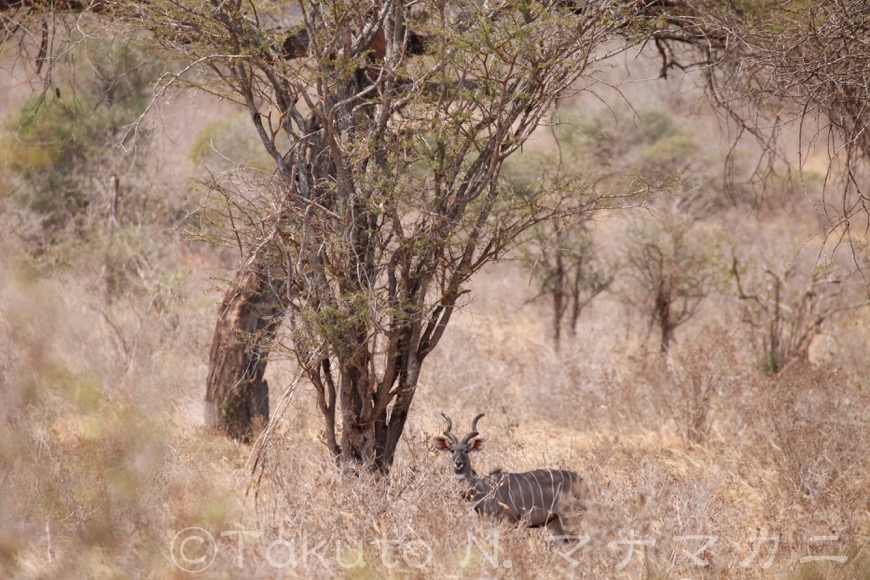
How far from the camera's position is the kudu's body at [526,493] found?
17.1ft

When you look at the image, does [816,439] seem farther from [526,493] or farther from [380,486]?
[380,486]

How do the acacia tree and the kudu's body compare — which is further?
the kudu's body

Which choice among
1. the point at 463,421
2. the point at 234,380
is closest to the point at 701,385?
the point at 463,421

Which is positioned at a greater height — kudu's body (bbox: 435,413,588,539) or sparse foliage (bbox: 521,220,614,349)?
sparse foliage (bbox: 521,220,614,349)

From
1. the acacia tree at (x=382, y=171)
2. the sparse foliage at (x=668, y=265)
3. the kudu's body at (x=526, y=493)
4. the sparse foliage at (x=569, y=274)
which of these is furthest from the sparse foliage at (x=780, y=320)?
the acacia tree at (x=382, y=171)

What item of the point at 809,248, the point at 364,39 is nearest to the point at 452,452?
the point at 364,39

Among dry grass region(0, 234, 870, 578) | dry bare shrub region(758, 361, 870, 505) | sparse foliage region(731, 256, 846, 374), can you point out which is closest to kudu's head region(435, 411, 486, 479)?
dry grass region(0, 234, 870, 578)

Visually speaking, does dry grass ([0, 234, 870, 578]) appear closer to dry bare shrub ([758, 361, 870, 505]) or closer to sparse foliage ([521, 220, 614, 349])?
dry bare shrub ([758, 361, 870, 505])

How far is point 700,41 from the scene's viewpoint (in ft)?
24.4

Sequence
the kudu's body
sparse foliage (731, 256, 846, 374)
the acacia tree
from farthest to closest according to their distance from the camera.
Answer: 1. sparse foliage (731, 256, 846, 374)
2. the kudu's body
3. the acacia tree

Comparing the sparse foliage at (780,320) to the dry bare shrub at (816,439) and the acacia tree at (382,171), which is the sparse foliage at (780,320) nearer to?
the dry bare shrub at (816,439)

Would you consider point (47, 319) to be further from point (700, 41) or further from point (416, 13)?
point (700, 41)

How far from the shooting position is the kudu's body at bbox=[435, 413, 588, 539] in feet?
17.1

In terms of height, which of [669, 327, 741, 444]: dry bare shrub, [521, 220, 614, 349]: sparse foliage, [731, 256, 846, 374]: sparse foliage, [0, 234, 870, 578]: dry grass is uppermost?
[521, 220, 614, 349]: sparse foliage
